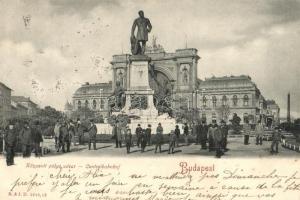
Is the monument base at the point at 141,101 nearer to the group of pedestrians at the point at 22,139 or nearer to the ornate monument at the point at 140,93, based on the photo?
the ornate monument at the point at 140,93

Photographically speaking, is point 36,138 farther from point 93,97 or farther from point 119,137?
point 93,97

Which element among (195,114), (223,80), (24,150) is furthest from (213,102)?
(24,150)

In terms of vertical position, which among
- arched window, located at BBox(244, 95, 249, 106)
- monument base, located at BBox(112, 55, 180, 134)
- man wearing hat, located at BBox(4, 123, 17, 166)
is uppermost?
arched window, located at BBox(244, 95, 249, 106)

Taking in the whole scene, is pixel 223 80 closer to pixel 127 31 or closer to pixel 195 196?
pixel 127 31

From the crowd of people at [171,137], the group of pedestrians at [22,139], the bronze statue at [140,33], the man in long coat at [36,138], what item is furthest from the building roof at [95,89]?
the group of pedestrians at [22,139]

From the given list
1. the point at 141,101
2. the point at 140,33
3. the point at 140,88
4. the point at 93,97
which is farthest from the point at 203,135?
the point at 93,97

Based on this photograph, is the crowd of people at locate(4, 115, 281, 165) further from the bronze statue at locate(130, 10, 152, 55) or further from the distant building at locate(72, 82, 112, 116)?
the distant building at locate(72, 82, 112, 116)

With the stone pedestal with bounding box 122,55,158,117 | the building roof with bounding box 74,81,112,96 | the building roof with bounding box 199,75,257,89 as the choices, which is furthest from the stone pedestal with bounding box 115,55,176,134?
the building roof with bounding box 74,81,112,96
